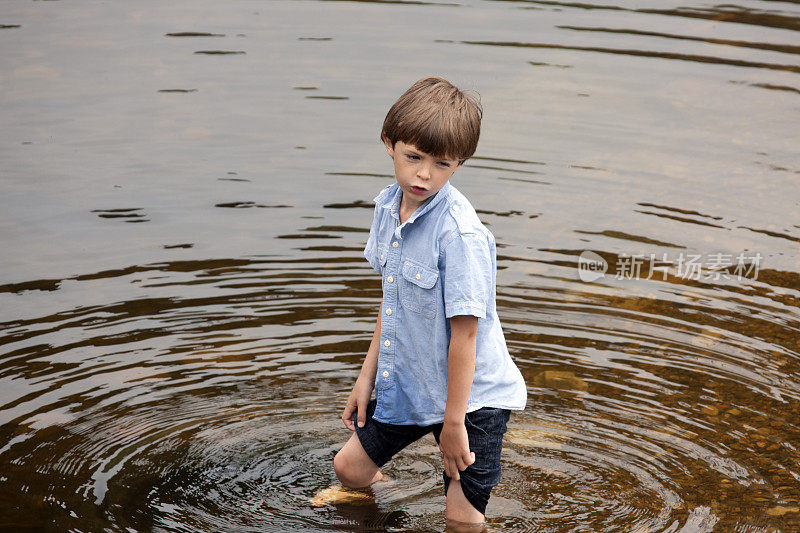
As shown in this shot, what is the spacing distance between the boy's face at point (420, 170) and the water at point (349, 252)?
4.51 ft

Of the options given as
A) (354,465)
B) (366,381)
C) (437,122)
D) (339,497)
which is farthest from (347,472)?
(437,122)

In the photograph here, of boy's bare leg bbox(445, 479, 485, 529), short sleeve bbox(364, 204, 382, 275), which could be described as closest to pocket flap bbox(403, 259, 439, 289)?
short sleeve bbox(364, 204, 382, 275)

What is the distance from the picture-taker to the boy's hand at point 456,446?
132 inches

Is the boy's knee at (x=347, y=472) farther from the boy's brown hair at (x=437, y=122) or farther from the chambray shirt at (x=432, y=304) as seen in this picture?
the boy's brown hair at (x=437, y=122)

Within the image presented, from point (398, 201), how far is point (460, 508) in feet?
3.81

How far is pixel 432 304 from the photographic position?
3.40 meters

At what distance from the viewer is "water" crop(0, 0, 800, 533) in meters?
4.11

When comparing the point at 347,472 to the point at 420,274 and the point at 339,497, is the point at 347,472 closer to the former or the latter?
the point at 339,497

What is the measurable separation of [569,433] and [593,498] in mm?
542

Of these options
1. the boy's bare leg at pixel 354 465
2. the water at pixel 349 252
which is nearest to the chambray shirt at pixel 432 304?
the boy's bare leg at pixel 354 465

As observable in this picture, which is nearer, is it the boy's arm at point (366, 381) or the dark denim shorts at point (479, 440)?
the dark denim shorts at point (479, 440)

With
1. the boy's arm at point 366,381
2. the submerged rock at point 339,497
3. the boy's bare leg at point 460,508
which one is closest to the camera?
the boy's bare leg at point 460,508

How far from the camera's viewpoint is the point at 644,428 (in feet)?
14.9

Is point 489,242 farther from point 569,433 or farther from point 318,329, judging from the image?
point 318,329
